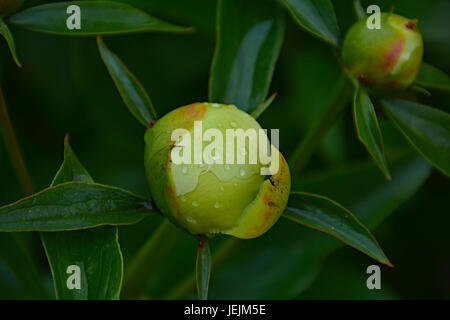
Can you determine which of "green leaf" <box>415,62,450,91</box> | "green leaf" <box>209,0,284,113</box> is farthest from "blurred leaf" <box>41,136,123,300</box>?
"green leaf" <box>415,62,450,91</box>

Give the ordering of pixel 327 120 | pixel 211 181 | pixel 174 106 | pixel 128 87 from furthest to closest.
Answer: pixel 174 106 < pixel 327 120 < pixel 128 87 < pixel 211 181

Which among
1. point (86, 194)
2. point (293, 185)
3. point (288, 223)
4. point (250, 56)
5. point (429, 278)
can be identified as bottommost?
point (429, 278)

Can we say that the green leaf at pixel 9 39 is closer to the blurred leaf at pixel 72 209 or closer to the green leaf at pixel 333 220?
the blurred leaf at pixel 72 209

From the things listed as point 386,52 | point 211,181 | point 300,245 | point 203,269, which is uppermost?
point 386,52

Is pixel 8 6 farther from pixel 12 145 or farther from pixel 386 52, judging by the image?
pixel 386 52

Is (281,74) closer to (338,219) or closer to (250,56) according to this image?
(250,56)

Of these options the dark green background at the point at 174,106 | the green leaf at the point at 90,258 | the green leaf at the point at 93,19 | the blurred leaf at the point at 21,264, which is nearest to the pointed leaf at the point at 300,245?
the dark green background at the point at 174,106

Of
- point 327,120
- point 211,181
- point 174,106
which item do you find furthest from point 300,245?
point 211,181
